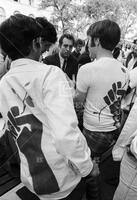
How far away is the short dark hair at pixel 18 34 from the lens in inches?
35.0

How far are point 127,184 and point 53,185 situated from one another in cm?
56

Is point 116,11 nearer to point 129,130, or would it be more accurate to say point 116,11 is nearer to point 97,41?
point 97,41

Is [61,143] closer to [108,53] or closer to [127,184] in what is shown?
[127,184]

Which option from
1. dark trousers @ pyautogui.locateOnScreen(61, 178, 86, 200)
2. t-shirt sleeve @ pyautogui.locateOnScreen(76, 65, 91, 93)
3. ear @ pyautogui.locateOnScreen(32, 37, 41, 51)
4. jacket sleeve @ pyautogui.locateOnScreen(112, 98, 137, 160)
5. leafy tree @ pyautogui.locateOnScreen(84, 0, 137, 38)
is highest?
ear @ pyautogui.locateOnScreen(32, 37, 41, 51)

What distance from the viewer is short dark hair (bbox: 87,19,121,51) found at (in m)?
1.52

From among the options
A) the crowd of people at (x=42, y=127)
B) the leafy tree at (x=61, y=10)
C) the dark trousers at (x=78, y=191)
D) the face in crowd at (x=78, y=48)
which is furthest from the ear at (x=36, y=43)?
the leafy tree at (x=61, y=10)

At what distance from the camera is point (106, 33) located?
59.6 inches

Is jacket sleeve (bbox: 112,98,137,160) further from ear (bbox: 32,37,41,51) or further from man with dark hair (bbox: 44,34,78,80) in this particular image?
man with dark hair (bbox: 44,34,78,80)

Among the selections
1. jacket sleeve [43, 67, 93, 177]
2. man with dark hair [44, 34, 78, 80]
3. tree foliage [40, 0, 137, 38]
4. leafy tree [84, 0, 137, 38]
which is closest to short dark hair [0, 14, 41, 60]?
jacket sleeve [43, 67, 93, 177]

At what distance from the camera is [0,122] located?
59.5 inches

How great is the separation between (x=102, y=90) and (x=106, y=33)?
40cm

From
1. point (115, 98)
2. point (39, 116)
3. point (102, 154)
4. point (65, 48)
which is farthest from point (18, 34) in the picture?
point (65, 48)

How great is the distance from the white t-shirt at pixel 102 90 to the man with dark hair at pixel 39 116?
56 cm

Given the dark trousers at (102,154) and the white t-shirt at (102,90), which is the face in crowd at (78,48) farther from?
the white t-shirt at (102,90)
